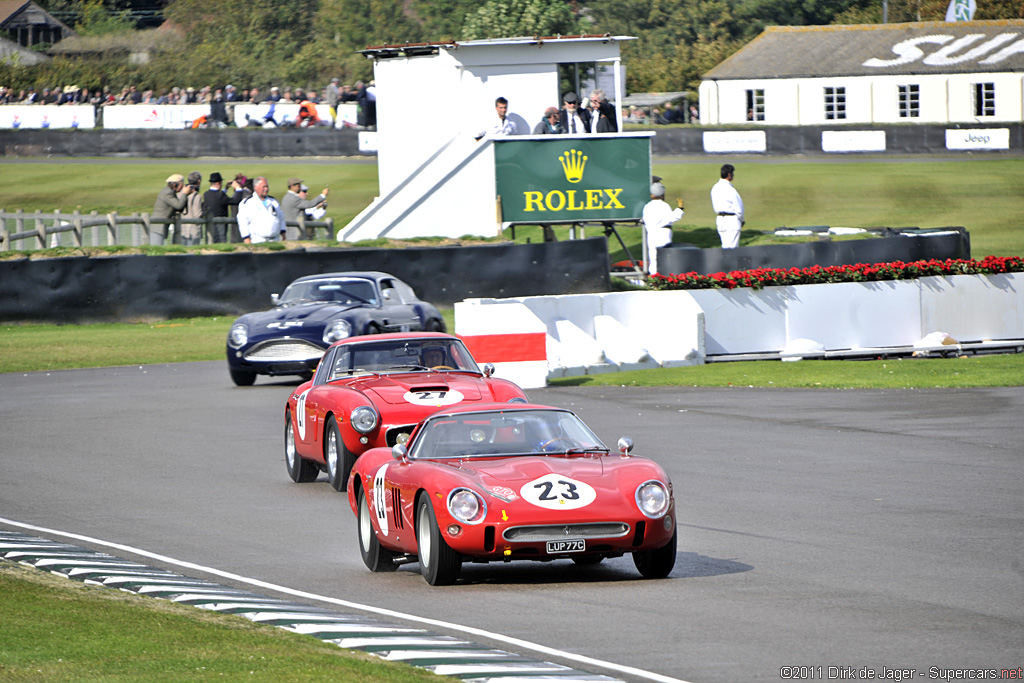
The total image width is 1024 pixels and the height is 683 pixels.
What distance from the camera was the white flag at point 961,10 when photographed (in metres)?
77.2

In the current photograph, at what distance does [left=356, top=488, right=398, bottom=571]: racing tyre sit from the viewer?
348 inches

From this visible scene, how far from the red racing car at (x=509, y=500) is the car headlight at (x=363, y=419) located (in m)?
2.27

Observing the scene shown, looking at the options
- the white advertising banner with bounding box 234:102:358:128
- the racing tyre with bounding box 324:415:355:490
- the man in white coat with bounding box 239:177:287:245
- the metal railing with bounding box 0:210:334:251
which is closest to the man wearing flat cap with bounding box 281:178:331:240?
the metal railing with bounding box 0:210:334:251

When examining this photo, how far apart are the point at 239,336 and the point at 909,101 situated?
55963 millimetres

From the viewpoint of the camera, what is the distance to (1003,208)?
3844 centimetres

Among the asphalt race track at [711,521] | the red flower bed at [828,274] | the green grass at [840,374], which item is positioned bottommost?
the green grass at [840,374]

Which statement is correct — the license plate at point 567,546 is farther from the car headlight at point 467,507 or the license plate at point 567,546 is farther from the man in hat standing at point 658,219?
the man in hat standing at point 658,219

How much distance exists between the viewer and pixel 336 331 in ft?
61.5

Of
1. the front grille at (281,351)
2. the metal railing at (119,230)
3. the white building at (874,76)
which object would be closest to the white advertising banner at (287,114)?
the metal railing at (119,230)

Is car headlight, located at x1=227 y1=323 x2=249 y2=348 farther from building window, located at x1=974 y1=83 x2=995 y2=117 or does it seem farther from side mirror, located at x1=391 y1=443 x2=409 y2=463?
building window, located at x1=974 y1=83 x2=995 y2=117

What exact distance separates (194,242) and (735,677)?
24.1m

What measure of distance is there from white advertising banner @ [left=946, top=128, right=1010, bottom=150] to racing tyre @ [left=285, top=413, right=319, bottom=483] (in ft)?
123

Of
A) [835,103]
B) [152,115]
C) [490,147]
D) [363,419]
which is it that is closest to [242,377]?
[363,419]

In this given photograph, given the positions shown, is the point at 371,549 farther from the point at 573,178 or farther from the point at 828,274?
the point at 573,178
